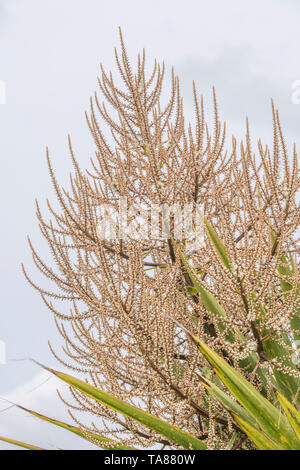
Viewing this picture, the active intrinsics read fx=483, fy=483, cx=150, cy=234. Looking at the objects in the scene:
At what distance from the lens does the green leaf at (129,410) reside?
1.98 metres

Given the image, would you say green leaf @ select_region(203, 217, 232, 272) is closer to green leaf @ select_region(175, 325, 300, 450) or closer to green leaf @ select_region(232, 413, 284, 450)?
green leaf @ select_region(175, 325, 300, 450)

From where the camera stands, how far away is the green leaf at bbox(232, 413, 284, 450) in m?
1.83

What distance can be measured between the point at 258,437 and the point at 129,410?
1.71ft

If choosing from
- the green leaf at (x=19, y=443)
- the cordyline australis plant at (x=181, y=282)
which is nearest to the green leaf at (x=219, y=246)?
the cordyline australis plant at (x=181, y=282)

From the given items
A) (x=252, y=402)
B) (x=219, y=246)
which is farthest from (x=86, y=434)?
(x=219, y=246)

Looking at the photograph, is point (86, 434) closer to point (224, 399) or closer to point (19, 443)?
point (19, 443)

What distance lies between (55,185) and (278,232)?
145 centimetres

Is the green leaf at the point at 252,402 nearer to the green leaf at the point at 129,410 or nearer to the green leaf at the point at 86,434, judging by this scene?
the green leaf at the point at 129,410

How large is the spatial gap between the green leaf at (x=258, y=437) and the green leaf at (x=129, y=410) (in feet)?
1.08

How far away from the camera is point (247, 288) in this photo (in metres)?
2.07

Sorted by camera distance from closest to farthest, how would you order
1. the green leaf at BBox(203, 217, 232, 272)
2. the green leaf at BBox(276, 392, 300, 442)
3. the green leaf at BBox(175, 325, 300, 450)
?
the green leaf at BBox(276, 392, 300, 442), the green leaf at BBox(175, 325, 300, 450), the green leaf at BBox(203, 217, 232, 272)

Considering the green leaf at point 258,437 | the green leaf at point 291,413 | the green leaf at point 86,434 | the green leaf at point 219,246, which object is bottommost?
the green leaf at point 86,434

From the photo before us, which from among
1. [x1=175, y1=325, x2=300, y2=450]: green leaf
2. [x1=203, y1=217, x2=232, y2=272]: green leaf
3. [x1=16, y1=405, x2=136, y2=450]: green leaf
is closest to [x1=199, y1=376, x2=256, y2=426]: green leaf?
[x1=175, y1=325, x2=300, y2=450]: green leaf

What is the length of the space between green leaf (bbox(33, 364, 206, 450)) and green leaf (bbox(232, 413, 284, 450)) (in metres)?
0.33
